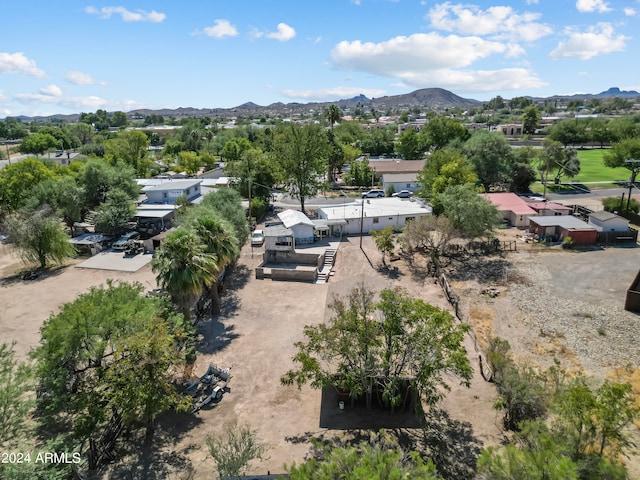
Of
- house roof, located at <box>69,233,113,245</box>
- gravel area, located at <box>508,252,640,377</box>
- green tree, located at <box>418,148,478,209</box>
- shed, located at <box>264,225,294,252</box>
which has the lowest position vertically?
gravel area, located at <box>508,252,640,377</box>

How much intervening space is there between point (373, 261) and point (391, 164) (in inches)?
1471

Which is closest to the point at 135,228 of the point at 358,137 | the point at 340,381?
the point at 340,381

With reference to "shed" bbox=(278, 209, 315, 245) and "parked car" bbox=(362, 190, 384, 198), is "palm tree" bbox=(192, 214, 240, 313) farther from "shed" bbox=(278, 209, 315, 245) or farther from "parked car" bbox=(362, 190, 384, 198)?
"parked car" bbox=(362, 190, 384, 198)

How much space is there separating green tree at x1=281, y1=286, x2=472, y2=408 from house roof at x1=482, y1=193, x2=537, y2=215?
31.8 m

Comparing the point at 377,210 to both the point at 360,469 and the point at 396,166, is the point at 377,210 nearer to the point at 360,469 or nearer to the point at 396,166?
the point at 396,166

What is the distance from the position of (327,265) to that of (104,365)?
20.9 m

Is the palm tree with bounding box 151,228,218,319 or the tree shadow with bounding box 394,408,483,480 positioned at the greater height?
the palm tree with bounding box 151,228,218,319

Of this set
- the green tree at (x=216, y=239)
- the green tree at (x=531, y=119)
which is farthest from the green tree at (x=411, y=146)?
the green tree at (x=531, y=119)

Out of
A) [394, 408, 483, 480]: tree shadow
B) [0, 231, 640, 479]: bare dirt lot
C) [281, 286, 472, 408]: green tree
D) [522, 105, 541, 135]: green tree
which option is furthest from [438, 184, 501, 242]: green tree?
[522, 105, 541, 135]: green tree

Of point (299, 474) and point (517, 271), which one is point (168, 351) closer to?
point (299, 474)

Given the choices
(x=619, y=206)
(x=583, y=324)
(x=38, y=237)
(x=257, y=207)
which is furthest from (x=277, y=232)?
(x=619, y=206)

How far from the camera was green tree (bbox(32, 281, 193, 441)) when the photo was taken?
1544cm

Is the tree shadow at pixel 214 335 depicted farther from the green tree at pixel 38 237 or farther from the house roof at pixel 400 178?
the house roof at pixel 400 178

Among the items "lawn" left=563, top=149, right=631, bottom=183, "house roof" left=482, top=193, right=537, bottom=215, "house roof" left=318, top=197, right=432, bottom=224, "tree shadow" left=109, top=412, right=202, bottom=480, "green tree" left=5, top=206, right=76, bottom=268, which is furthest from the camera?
"lawn" left=563, top=149, right=631, bottom=183
